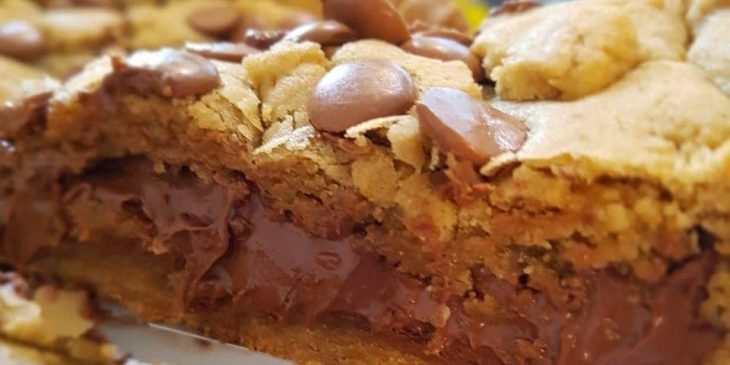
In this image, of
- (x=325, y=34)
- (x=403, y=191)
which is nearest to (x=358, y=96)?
(x=403, y=191)

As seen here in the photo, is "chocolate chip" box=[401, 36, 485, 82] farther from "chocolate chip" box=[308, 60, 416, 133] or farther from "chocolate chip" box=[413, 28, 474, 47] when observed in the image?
"chocolate chip" box=[308, 60, 416, 133]

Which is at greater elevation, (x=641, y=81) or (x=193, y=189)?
(x=641, y=81)

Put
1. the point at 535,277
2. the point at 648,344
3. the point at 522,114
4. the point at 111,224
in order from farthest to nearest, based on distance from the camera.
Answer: the point at 111,224 < the point at 522,114 < the point at 535,277 < the point at 648,344

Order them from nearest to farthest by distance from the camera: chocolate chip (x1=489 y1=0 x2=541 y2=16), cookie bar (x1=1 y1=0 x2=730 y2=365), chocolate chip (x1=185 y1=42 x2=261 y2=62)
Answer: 1. cookie bar (x1=1 y1=0 x2=730 y2=365)
2. chocolate chip (x1=185 y1=42 x2=261 y2=62)
3. chocolate chip (x1=489 y1=0 x2=541 y2=16)

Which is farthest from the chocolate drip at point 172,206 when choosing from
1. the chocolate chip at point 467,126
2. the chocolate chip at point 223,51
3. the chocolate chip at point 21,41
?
the chocolate chip at point 21,41

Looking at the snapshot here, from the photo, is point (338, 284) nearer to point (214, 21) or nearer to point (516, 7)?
point (516, 7)

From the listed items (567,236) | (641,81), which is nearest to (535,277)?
(567,236)

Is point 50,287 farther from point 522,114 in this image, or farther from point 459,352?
point 522,114

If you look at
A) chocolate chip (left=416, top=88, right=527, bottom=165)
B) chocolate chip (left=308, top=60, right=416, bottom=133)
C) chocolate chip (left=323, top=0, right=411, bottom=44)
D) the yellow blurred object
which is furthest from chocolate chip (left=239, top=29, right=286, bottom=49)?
the yellow blurred object
